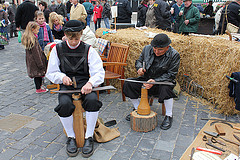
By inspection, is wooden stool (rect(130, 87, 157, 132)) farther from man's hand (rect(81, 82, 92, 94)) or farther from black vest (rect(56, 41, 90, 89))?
black vest (rect(56, 41, 90, 89))

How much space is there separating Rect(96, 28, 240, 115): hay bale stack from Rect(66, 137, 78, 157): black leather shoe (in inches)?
95.0

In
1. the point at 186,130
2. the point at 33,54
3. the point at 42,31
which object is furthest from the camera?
the point at 42,31

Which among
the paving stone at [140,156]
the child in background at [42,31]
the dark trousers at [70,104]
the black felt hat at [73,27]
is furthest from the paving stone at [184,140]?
the child in background at [42,31]

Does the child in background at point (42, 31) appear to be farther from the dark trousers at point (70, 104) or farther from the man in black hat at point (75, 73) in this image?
the dark trousers at point (70, 104)

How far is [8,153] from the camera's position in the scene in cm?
289

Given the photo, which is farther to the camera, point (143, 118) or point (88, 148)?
point (143, 118)

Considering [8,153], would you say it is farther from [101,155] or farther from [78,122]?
[101,155]

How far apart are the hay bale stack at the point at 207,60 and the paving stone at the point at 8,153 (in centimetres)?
285

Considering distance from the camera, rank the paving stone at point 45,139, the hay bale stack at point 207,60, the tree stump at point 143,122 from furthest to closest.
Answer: the hay bale stack at point 207,60
the tree stump at point 143,122
the paving stone at point 45,139

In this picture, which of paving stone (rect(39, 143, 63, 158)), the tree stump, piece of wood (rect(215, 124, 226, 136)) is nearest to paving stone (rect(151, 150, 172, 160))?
the tree stump

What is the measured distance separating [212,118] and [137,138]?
149cm

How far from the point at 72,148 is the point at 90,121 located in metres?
0.41

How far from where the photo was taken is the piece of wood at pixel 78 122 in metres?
2.85

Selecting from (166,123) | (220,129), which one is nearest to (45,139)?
(166,123)
